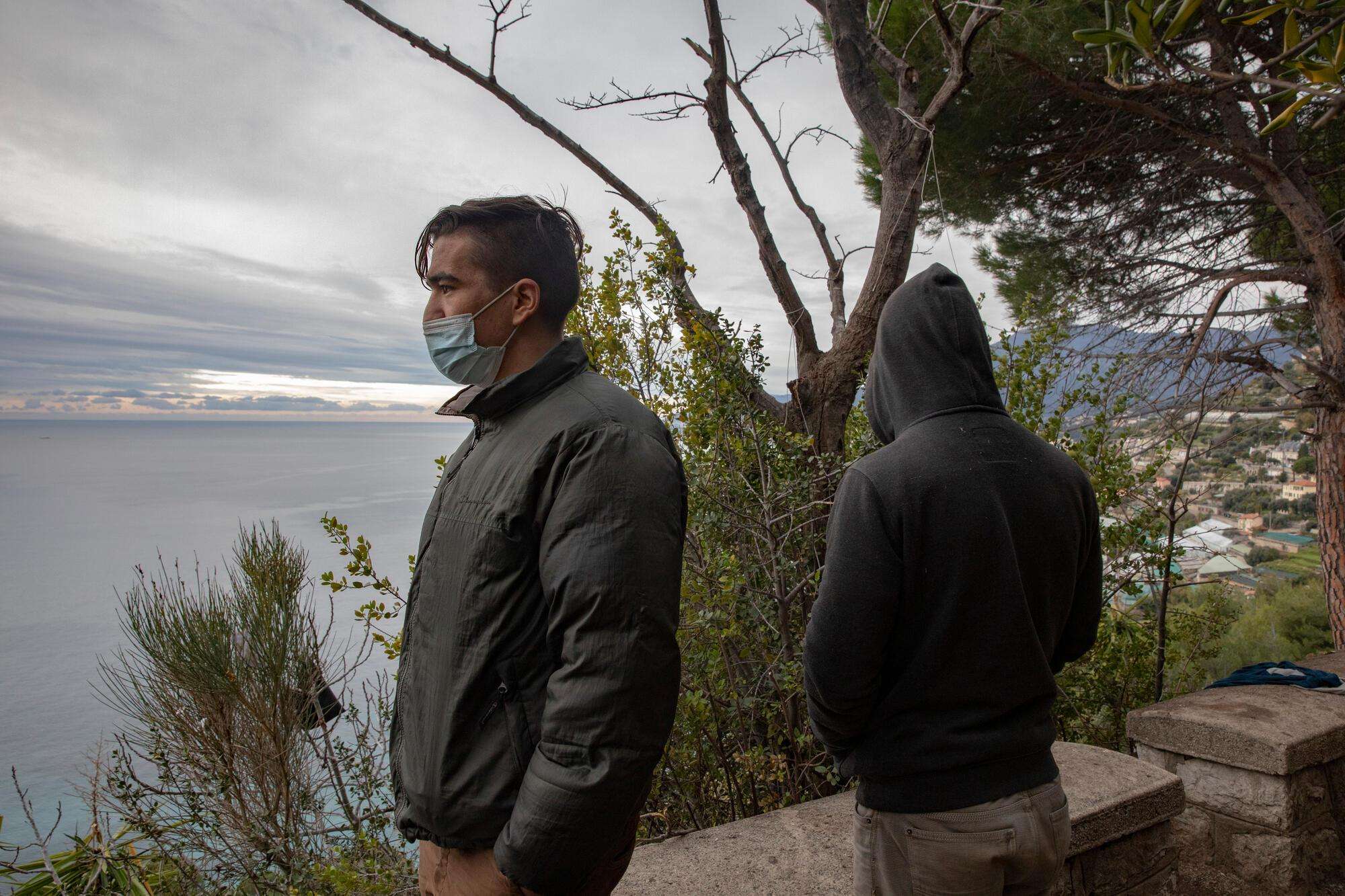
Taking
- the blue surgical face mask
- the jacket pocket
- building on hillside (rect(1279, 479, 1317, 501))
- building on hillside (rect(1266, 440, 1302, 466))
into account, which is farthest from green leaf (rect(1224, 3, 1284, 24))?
building on hillside (rect(1279, 479, 1317, 501))

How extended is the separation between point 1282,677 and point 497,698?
10.6ft

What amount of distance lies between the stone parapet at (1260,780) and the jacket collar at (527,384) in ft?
8.42

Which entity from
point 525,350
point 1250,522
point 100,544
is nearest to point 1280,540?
point 1250,522

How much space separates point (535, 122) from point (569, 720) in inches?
144

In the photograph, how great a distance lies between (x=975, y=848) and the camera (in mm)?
1353

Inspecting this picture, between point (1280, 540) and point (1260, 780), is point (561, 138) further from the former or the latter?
point (1280, 540)

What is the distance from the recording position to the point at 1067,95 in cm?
538

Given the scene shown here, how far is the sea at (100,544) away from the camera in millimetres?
6770

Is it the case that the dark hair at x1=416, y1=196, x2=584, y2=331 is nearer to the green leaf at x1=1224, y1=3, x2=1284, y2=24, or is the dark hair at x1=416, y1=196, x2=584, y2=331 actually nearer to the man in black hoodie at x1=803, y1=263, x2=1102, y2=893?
the man in black hoodie at x1=803, y1=263, x2=1102, y2=893

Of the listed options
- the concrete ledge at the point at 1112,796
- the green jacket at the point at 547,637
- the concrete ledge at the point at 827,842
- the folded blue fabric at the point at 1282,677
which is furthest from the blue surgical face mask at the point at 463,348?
the folded blue fabric at the point at 1282,677

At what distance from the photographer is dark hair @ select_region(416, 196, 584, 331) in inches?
58.5

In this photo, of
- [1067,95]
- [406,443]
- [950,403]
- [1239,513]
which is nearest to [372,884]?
[950,403]

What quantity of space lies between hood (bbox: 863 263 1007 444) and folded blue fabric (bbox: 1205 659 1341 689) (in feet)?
7.99

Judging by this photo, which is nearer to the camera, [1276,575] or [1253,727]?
[1253,727]
